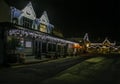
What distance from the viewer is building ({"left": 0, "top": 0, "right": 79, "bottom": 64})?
22094 millimetres

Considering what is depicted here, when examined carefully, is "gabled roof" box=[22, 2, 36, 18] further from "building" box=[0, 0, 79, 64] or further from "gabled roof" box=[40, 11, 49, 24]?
"gabled roof" box=[40, 11, 49, 24]

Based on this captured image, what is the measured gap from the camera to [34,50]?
33.4m

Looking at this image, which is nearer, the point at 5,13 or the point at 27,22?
the point at 5,13

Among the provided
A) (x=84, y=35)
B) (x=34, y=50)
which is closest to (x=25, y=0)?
(x=34, y=50)

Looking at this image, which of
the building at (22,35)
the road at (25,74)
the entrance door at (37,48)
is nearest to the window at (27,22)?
the building at (22,35)

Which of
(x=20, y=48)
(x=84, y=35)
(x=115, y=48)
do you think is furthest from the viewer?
(x=115, y=48)

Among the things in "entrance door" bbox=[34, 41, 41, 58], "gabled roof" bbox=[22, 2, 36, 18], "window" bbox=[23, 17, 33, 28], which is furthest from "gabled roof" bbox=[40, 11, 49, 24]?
"entrance door" bbox=[34, 41, 41, 58]

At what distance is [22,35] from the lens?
→ 87.1 feet

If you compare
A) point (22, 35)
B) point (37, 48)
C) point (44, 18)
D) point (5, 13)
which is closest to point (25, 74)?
point (22, 35)

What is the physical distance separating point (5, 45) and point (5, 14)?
788cm

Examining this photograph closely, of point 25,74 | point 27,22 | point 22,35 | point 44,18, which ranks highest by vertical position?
point 44,18

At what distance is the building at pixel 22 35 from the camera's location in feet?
72.5

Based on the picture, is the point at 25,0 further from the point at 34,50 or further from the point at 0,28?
the point at 0,28

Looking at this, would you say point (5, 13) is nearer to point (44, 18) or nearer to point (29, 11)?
point (29, 11)
